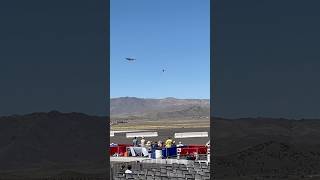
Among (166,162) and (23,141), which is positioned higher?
(23,141)

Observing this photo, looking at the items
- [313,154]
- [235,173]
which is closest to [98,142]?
[235,173]

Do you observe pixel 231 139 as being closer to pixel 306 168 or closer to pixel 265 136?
pixel 265 136

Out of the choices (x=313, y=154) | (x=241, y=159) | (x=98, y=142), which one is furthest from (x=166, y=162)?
(x=98, y=142)

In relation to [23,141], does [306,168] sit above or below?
below

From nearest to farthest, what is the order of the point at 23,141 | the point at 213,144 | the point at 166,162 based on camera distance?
the point at 23,141 → the point at 213,144 → the point at 166,162

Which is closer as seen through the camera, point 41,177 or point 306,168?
point 41,177

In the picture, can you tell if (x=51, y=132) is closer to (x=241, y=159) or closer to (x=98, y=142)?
(x=98, y=142)

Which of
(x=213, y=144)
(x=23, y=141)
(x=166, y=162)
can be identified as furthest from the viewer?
(x=166, y=162)

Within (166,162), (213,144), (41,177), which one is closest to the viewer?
(41,177)

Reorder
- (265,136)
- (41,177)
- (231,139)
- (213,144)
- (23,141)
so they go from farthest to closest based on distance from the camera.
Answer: (265,136) → (231,139) → (213,144) → (23,141) → (41,177)
